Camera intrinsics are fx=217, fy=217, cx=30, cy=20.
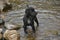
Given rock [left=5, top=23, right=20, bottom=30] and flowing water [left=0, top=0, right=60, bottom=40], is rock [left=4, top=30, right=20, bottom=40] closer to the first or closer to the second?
flowing water [left=0, top=0, right=60, bottom=40]

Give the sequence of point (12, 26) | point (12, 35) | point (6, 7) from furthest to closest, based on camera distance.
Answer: point (6, 7)
point (12, 26)
point (12, 35)

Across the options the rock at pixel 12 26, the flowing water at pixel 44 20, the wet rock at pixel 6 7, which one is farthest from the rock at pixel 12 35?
the wet rock at pixel 6 7

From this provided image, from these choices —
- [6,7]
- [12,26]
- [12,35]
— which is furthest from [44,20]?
[6,7]

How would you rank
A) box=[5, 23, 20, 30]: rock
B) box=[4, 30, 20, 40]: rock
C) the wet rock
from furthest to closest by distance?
the wet rock → box=[5, 23, 20, 30]: rock → box=[4, 30, 20, 40]: rock

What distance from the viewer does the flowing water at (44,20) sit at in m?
8.55

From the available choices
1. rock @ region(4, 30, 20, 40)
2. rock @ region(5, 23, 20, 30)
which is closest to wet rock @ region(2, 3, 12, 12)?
rock @ region(5, 23, 20, 30)

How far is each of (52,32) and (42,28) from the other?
67 centimetres

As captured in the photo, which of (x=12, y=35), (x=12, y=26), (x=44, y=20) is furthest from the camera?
(x=44, y=20)

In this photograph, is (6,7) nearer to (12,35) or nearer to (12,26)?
(12,26)

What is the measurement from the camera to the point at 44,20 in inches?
405

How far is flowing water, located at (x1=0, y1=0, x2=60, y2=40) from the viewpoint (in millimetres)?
8555

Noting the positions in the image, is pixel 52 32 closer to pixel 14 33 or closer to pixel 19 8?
pixel 14 33

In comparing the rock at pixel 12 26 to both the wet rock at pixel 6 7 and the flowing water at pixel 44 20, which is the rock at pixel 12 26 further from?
the wet rock at pixel 6 7

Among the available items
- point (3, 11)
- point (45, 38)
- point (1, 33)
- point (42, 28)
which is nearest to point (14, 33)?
point (1, 33)
